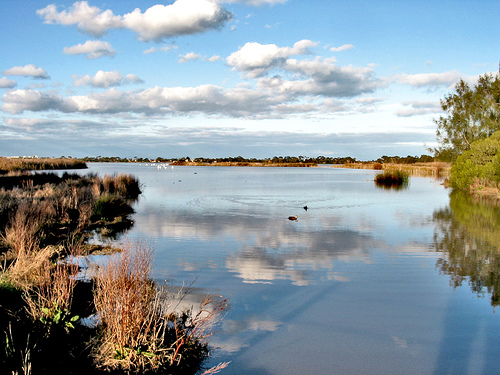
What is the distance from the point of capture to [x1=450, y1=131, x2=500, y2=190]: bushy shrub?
2698cm

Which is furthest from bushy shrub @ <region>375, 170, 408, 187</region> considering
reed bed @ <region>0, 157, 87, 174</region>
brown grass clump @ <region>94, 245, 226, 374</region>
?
brown grass clump @ <region>94, 245, 226, 374</region>

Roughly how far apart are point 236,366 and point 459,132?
4039cm

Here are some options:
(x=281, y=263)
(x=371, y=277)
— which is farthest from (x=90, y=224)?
(x=371, y=277)

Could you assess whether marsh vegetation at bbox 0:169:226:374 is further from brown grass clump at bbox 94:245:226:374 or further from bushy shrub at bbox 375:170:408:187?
bushy shrub at bbox 375:170:408:187

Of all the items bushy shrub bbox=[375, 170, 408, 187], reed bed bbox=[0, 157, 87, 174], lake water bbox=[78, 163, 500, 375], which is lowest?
lake water bbox=[78, 163, 500, 375]

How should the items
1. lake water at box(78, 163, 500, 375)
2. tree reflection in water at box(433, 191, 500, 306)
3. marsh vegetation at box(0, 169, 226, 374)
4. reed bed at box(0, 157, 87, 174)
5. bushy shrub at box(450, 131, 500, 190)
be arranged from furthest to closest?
1. reed bed at box(0, 157, 87, 174)
2. bushy shrub at box(450, 131, 500, 190)
3. tree reflection in water at box(433, 191, 500, 306)
4. lake water at box(78, 163, 500, 375)
5. marsh vegetation at box(0, 169, 226, 374)

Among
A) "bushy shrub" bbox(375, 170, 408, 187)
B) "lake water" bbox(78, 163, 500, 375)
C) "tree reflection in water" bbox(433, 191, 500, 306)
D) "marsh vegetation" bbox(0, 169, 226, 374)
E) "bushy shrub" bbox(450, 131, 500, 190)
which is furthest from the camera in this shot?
"bushy shrub" bbox(375, 170, 408, 187)

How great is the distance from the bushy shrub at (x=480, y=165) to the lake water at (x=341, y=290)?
13093mm

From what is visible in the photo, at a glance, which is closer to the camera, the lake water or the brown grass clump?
the brown grass clump

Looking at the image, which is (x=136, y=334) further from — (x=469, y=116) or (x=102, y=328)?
(x=469, y=116)

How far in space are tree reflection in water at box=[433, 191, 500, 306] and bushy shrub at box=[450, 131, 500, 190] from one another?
7.44 meters

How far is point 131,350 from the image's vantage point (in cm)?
429

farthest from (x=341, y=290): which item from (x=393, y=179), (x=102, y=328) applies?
(x=393, y=179)

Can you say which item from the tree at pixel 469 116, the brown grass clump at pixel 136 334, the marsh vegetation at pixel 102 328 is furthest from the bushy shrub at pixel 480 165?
the brown grass clump at pixel 136 334
